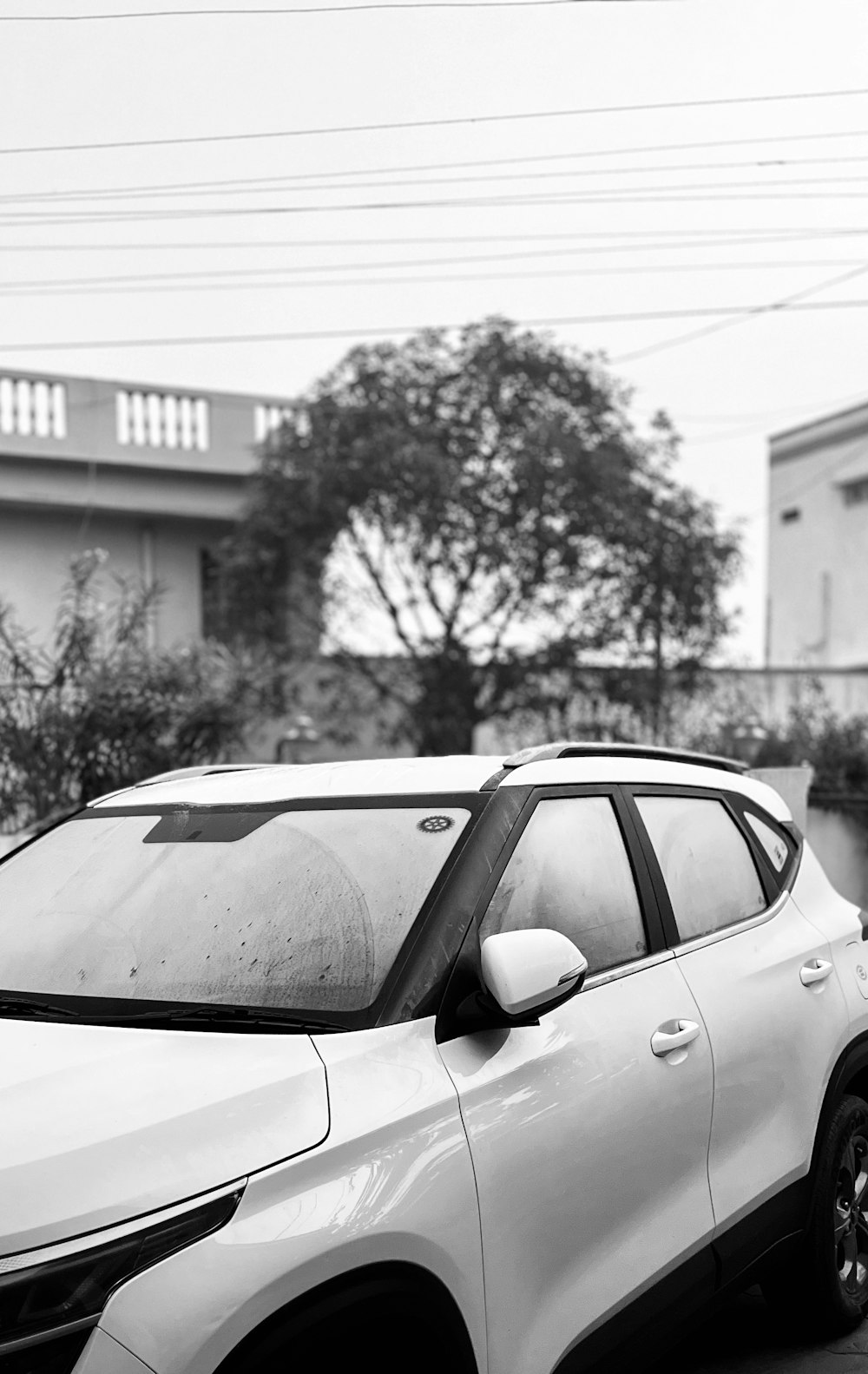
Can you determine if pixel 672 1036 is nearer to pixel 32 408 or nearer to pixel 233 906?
pixel 233 906

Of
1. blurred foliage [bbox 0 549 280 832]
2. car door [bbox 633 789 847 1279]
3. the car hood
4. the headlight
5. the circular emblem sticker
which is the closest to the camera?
the headlight

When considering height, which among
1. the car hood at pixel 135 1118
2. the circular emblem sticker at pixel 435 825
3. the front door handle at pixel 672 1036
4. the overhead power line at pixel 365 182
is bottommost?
the front door handle at pixel 672 1036

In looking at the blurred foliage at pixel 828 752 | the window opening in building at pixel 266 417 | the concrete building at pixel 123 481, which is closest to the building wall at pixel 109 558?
the concrete building at pixel 123 481

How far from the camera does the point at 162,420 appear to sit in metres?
17.4

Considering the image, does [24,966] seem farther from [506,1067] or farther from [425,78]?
[425,78]

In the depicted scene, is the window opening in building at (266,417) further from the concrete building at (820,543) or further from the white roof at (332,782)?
the white roof at (332,782)

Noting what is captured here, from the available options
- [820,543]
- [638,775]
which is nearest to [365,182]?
[638,775]

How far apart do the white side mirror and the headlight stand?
0.77 m

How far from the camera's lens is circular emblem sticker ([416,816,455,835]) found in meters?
2.96

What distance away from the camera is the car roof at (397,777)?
3154 millimetres

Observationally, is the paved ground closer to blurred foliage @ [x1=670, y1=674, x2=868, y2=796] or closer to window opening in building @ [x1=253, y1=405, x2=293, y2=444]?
blurred foliage @ [x1=670, y1=674, x2=868, y2=796]

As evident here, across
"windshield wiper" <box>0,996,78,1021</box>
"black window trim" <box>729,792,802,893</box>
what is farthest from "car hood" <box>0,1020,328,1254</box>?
"black window trim" <box>729,792,802,893</box>

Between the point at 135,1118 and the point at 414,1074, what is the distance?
1.81ft

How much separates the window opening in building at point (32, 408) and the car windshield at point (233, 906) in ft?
46.9
